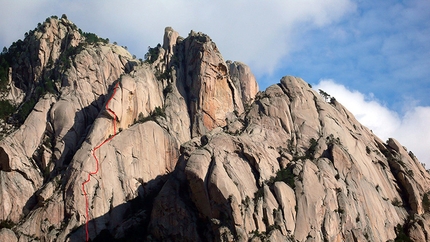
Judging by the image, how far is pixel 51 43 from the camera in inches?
4518

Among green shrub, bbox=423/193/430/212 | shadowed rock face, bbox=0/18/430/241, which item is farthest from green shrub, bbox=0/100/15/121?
green shrub, bbox=423/193/430/212

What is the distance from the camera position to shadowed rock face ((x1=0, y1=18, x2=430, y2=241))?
79.4 metres

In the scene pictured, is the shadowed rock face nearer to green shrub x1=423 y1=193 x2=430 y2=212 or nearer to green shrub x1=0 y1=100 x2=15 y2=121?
green shrub x1=423 y1=193 x2=430 y2=212

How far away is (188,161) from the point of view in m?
81.7

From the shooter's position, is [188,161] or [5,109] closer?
[188,161]

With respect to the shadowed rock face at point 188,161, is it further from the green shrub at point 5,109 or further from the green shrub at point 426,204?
the green shrub at point 5,109

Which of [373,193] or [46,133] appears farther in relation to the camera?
[46,133]

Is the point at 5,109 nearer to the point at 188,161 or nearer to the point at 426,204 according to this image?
the point at 188,161

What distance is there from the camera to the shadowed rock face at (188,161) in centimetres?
7938

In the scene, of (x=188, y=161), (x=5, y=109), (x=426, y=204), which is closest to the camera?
(x=188, y=161)

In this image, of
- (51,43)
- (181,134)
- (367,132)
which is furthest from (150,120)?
(367,132)

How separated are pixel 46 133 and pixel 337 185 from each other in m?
48.0

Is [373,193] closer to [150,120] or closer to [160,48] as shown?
[150,120]

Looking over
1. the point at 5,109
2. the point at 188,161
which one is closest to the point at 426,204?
the point at 188,161
